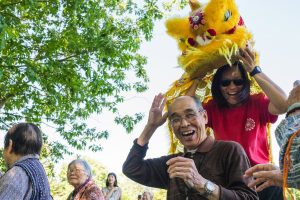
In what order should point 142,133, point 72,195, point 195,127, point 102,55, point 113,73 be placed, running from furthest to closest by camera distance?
point 113,73 → point 102,55 → point 72,195 → point 142,133 → point 195,127

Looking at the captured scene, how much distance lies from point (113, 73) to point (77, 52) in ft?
3.01

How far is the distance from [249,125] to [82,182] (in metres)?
2.53

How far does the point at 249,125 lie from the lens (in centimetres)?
288

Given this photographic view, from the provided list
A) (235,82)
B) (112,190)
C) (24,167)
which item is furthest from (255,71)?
(112,190)

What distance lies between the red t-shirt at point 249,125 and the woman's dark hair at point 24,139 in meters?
1.29

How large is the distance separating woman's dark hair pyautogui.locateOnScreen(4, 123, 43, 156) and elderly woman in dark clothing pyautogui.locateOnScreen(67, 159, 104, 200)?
1672mm

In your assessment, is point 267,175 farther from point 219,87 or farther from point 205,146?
point 219,87

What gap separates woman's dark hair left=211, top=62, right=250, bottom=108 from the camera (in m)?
2.96

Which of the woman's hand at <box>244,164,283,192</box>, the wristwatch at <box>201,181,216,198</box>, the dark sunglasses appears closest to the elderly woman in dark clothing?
the dark sunglasses

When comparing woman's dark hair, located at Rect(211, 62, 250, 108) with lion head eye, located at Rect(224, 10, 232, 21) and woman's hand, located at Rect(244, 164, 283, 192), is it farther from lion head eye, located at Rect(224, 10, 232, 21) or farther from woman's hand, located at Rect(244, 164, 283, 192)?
woman's hand, located at Rect(244, 164, 283, 192)

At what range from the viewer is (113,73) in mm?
8656

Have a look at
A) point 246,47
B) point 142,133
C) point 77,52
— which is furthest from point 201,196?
point 77,52

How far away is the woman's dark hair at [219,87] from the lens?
2.96m

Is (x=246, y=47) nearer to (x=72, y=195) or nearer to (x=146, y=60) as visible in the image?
(x=72, y=195)
